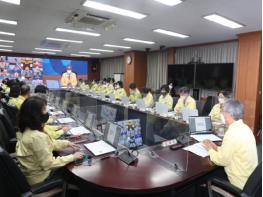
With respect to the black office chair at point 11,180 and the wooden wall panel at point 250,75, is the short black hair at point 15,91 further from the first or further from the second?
the wooden wall panel at point 250,75

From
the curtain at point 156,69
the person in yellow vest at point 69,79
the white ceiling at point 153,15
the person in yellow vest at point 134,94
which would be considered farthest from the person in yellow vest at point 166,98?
the person in yellow vest at point 69,79

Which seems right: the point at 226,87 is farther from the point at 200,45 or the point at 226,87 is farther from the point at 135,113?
the point at 135,113

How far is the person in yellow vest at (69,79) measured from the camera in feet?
39.4

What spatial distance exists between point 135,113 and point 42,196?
328 centimetres

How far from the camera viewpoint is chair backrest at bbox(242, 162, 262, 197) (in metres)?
1.40

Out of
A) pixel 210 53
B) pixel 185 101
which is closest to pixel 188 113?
pixel 185 101

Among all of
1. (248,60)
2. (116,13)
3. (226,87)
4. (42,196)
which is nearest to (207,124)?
(42,196)

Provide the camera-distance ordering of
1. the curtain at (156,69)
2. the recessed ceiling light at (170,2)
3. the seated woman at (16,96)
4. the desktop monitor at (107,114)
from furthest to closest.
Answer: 1. the curtain at (156,69)
2. the seated woman at (16,96)
3. the desktop monitor at (107,114)
4. the recessed ceiling light at (170,2)

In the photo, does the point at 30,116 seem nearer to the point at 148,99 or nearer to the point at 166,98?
the point at 166,98

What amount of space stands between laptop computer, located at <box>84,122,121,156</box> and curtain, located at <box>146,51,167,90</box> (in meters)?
6.42

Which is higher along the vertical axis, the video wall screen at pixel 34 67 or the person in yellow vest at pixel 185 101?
the video wall screen at pixel 34 67

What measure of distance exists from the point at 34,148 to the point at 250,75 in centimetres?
483

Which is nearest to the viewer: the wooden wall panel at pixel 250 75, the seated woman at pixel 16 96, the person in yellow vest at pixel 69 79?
the seated woman at pixel 16 96

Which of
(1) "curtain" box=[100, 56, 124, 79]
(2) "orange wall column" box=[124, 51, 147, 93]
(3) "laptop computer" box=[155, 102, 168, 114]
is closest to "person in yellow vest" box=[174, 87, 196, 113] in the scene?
(3) "laptop computer" box=[155, 102, 168, 114]
